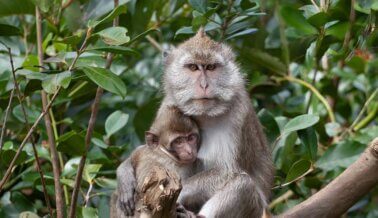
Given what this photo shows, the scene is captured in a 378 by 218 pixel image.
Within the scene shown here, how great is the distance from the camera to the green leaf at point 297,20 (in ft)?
28.9

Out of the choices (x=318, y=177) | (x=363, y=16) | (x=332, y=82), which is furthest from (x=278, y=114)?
(x=363, y=16)

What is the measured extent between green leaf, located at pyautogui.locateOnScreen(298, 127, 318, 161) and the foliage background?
1 centimetres

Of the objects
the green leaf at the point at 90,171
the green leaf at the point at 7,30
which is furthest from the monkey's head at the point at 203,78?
the green leaf at the point at 7,30

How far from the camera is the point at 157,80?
1084 cm

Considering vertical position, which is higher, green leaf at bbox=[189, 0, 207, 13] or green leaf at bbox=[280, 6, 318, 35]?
green leaf at bbox=[189, 0, 207, 13]

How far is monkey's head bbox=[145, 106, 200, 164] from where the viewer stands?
7.80 metres

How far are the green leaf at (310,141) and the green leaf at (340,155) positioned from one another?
54 centimetres

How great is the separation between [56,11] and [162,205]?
3.45m

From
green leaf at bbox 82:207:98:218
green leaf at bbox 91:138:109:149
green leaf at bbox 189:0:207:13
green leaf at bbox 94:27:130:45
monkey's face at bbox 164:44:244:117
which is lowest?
green leaf at bbox 82:207:98:218

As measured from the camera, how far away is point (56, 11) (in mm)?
8469

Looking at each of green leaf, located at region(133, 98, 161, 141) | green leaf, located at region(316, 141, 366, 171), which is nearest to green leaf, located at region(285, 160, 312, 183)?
green leaf, located at region(316, 141, 366, 171)

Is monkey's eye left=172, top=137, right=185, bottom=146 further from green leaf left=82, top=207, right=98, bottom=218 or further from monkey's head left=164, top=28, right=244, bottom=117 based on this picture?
green leaf left=82, top=207, right=98, bottom=218

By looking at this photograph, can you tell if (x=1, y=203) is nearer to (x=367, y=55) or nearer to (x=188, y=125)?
(x=188, y=125)

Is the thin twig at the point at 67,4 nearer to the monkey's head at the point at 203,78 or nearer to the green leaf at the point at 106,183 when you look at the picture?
the monkey's head at the point at 203,78
